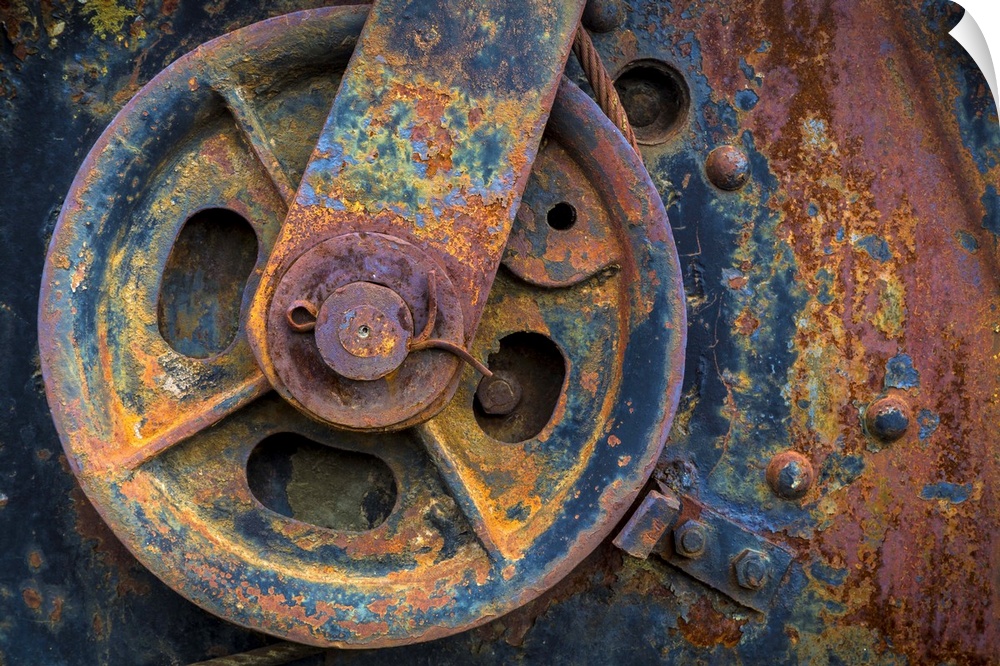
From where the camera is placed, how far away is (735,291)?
1.79 metres

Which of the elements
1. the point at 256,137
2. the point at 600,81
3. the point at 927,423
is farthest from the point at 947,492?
the point at 256,137

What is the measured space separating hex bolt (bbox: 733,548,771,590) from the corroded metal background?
53 millimetres

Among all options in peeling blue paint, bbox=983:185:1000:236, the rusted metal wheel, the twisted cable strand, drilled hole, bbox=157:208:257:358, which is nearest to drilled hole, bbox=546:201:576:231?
the rusted metal wheel

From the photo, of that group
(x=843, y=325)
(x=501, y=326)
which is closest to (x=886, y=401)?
(x=843, y=325)

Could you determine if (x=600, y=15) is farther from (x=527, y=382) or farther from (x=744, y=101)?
(x=527, y=382)

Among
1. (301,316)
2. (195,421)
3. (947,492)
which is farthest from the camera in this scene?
(947,492)

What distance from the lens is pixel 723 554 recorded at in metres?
1.78

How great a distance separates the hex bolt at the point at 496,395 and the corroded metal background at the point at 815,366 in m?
0.32

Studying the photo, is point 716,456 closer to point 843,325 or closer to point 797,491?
point 797,491

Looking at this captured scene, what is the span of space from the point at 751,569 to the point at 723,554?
0.18ft

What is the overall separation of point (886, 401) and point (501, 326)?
2.42 feet

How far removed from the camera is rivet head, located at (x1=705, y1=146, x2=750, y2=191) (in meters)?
1.75

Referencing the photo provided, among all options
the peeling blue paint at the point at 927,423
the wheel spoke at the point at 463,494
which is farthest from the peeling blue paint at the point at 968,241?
the wheel spoke at the point at 463,494

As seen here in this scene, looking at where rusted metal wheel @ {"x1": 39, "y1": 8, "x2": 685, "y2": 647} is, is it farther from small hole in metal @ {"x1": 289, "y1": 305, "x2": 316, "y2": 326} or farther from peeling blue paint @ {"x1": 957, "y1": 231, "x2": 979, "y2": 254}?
peeling blue paint @ {"x1": 957, "y1": 231, "x2": 979, "y2": 254}
